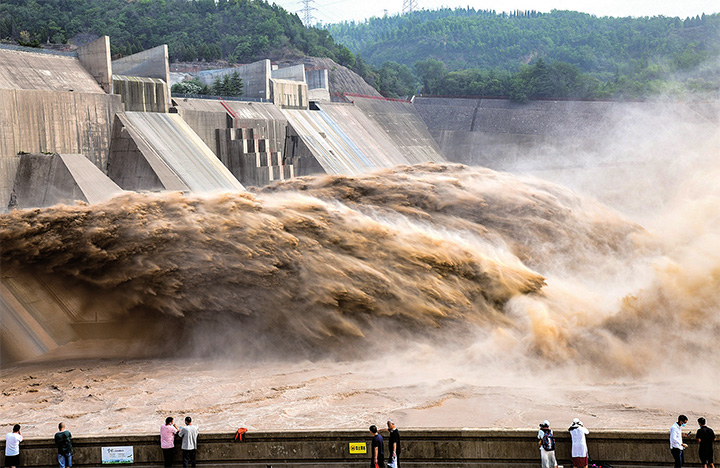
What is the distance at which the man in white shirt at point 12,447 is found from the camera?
11.4 m

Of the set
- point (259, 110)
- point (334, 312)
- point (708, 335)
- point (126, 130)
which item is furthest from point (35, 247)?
point (259, 110)

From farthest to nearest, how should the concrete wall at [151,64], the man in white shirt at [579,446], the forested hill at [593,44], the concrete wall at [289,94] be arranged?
the forested hill at [593,44]
the concrete wall at [289,94]
the concrete wall at [151,64]
the man in white shirt at [579,446]

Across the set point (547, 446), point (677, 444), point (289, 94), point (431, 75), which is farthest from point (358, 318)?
point (431, 75)

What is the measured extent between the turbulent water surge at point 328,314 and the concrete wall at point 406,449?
3348 mm

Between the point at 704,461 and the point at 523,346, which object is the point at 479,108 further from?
the point at 704,461

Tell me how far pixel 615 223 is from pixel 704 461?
15307 millimetres

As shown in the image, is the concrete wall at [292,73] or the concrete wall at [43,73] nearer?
the concrete wall at [43,73]

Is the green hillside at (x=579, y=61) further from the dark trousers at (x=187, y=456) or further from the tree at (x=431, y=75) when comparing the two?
the dark trousers at (x=187, y=456)

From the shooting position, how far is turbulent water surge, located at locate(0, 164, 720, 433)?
16.2 meters

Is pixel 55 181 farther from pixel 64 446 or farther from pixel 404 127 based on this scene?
pixel 404 127

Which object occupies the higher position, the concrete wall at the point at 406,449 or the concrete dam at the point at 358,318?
the concrete dam at the point at 358,318

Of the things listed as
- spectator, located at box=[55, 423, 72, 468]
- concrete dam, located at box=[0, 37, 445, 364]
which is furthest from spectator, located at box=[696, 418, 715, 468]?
concrete dam, located at box=[0, 37, 445, 364]

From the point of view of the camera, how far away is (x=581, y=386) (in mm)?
16531

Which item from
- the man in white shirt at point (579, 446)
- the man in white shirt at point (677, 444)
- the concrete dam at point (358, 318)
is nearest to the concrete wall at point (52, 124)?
the concrete dam at point (358, 318)
